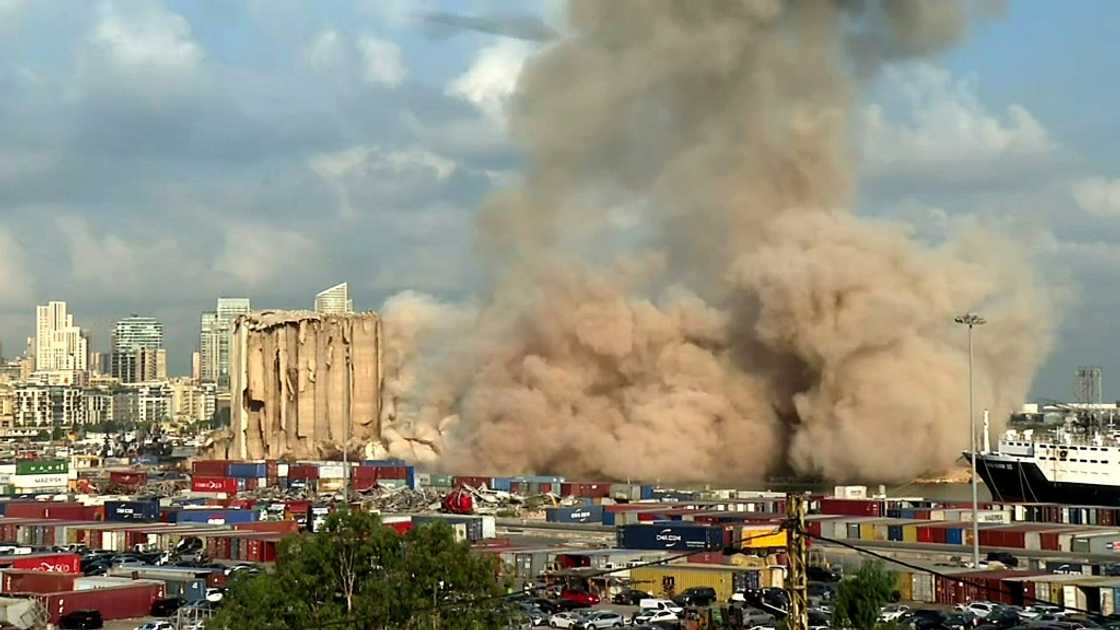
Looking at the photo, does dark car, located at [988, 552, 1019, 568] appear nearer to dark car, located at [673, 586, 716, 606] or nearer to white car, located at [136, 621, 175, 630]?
dark car, located at [673, 586, 716, 606]

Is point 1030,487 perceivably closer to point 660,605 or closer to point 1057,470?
point 1057,470

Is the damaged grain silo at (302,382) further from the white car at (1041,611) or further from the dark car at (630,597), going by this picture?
the white car at (1041,611)

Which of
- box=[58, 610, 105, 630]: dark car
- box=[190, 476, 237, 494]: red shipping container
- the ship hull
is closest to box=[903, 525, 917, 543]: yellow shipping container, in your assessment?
the ship hull

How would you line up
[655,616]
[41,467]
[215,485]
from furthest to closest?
[41,467] < [215,485] < [655,616]

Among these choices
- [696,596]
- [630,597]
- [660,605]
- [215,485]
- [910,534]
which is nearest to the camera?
[660,605]

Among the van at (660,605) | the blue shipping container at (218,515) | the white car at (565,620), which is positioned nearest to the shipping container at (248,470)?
the blue shipping container at (218,515)

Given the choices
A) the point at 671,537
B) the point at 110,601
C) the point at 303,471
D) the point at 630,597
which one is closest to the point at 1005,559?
the point at 671,537

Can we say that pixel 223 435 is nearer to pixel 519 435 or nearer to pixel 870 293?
pixel 519 435
